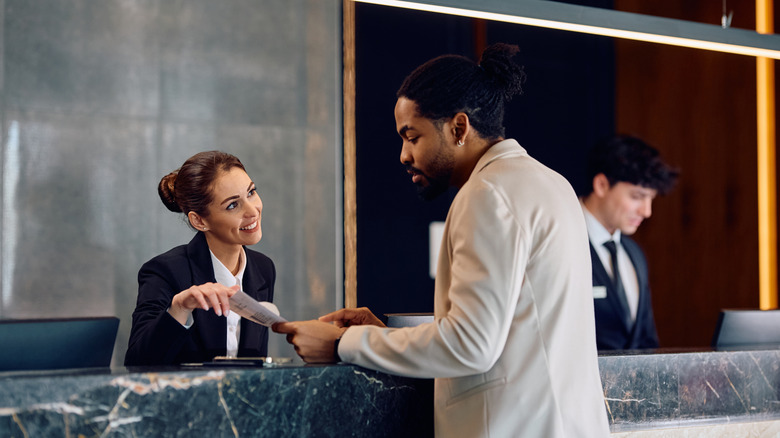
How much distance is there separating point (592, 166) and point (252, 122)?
190 cm

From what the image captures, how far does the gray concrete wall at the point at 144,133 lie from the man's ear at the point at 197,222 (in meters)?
1.28

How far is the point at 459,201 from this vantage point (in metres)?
1.58

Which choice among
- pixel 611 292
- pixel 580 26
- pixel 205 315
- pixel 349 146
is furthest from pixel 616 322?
pixel 205 315

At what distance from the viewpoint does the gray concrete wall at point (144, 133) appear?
3.74m

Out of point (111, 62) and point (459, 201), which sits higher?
point (111, 62)

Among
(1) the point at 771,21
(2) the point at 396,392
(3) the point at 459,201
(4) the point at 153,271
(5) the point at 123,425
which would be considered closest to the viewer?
(5) the point at 123,425

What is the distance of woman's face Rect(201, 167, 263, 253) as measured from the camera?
9.03ft

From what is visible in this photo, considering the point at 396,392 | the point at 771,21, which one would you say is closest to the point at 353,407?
the point at 396,392

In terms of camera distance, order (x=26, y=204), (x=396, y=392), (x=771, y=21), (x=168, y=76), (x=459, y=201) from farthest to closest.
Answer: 1. (x=771, y=21)
2. (x=168, y=76)
3. (x=26, y=204)
4. (x=396, y=392)
5. (x=459, y=201)

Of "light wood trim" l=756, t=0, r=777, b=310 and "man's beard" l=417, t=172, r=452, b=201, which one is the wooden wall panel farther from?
"man's beard" l=417, t=172, r=452, b=201

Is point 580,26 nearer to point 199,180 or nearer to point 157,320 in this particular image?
point 199,180

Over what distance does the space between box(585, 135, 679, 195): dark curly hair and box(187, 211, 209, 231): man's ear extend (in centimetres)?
225

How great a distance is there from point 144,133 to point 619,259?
260 centimetres

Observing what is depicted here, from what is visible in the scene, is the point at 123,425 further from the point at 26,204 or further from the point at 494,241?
the point at 26,204
